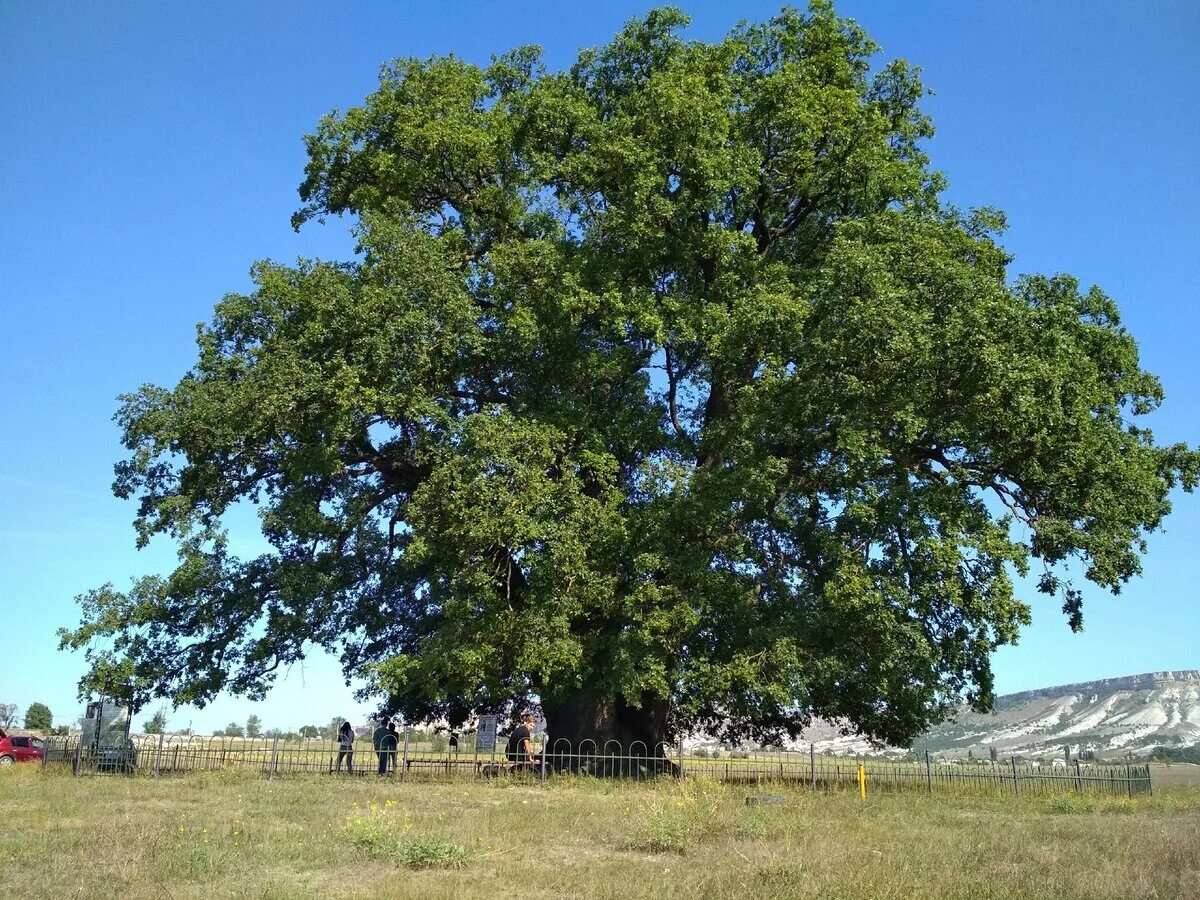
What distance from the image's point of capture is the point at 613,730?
23.3m

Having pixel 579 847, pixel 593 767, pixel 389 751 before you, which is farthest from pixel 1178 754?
pixel 579 847

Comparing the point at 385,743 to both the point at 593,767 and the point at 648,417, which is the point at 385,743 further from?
the point at 648,417

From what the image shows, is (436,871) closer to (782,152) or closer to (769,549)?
(769,549)

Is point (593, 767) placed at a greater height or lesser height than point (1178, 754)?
greater

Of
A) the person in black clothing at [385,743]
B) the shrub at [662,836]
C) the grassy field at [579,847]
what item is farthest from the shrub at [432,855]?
the person in black clothing at [385,743]

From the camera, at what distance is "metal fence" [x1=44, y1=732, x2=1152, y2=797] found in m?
21.4

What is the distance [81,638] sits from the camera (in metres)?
22.3

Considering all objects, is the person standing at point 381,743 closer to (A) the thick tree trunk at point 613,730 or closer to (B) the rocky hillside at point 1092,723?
(A) the thick tree trunk at point 613,730

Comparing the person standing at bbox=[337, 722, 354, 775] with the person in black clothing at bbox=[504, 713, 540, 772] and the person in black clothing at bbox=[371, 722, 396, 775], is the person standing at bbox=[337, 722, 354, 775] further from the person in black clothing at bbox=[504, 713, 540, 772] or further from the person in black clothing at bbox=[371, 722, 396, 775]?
the person in black clothing at bbox=[504, 713, 540, 772]

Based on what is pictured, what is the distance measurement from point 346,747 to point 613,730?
679cm

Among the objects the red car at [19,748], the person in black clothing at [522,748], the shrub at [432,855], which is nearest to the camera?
the shrub at [432,855]

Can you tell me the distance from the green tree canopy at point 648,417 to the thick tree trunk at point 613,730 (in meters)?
0.11

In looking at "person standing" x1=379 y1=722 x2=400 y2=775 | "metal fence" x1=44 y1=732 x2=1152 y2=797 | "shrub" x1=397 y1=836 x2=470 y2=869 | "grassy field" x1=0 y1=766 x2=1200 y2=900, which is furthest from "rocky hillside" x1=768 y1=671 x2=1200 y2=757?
"shrub" x1=397 y1=836 x2=470 y2=869

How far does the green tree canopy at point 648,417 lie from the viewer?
1869cm
